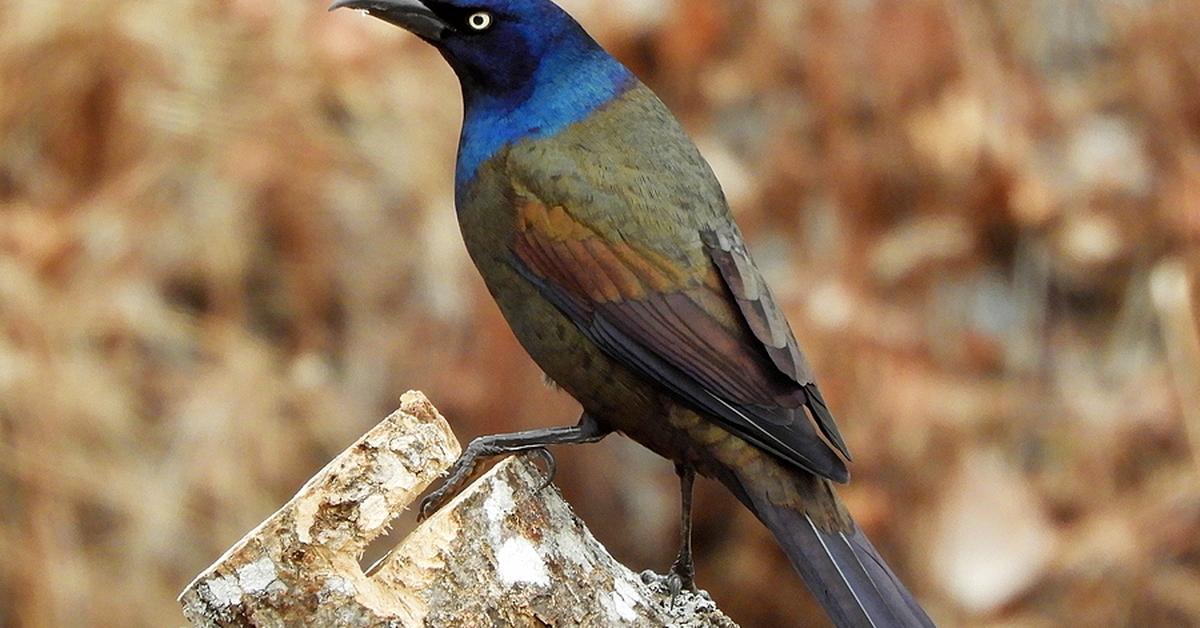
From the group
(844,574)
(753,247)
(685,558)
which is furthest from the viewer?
(753,247)

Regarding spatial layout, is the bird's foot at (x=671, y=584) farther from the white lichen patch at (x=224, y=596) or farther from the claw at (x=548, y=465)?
the white lichen patch at (x=224, y=596)

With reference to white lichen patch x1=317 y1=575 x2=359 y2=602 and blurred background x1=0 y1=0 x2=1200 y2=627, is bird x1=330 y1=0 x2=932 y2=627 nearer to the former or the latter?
white lichen patch x1=317 y1=575 x2=359 y2=602

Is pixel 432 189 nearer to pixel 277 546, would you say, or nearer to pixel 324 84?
pixel 324 84

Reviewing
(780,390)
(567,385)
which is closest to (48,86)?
(567,385)

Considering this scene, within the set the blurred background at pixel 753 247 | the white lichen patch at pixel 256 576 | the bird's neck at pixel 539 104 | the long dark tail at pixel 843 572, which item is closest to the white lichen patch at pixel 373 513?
the white lichen patch at pixel 256 576

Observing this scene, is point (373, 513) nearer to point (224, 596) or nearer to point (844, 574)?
point (224, 596)

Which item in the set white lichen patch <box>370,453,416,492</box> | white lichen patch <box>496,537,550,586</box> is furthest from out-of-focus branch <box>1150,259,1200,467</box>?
white lichen patch <box>370,453,416,492</box>

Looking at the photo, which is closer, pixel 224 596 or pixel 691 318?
pixel 224 596

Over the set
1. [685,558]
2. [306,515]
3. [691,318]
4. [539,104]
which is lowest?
[306,515]

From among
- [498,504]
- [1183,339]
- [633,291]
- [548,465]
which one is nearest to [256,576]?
[498,504]
